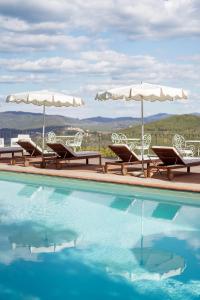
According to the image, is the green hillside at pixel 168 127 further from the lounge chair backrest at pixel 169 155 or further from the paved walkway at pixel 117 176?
the lounge chair backrest at pixel 169 155

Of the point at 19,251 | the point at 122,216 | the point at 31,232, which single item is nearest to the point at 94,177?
the point at 122,216

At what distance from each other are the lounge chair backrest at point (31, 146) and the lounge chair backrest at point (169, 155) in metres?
4.50

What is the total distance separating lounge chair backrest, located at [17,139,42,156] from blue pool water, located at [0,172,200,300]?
2857 millimetres

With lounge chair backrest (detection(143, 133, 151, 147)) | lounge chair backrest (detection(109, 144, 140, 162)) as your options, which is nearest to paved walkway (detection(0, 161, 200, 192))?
lounge chair backrest (detection(109, 144, 140, 162))

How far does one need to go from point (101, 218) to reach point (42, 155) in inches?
224

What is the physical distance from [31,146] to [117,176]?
3721 millimetres

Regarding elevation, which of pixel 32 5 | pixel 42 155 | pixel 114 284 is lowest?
pixel 114 284

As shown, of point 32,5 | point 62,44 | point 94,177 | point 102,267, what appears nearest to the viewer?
point 102,267

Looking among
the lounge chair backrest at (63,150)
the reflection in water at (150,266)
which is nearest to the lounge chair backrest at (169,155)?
the lounge chair backrest at (63,150)

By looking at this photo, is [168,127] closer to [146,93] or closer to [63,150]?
[63,150]

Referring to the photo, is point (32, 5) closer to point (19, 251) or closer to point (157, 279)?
point (19, 251)

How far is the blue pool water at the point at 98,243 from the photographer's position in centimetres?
538

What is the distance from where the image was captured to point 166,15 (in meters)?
15.4

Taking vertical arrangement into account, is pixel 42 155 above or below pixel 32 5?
below
